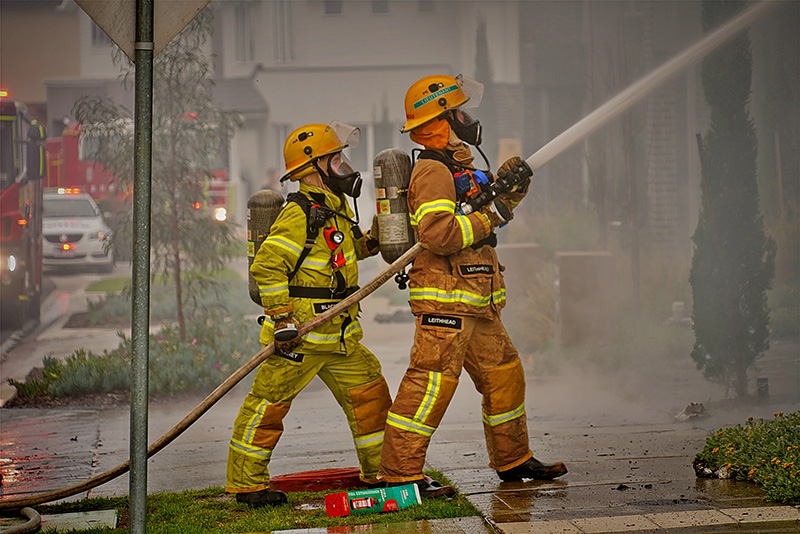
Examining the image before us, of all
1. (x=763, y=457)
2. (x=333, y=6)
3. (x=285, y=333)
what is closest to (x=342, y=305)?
(x=285, y=333)

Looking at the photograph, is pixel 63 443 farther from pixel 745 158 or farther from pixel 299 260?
pixel 745 158

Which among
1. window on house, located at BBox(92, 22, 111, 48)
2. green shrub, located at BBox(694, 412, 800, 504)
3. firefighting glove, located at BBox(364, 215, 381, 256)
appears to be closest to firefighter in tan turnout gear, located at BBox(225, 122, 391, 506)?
firefighting glove, located at BBox(364, 215, 381, 256)

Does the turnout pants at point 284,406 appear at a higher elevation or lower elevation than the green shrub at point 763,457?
higher

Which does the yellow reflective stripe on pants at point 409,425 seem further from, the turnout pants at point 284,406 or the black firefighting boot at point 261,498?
the black firefighting boot at point 261,498

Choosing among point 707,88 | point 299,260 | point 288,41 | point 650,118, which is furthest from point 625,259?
point 299,260

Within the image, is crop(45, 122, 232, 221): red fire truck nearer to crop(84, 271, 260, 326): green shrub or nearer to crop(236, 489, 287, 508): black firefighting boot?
crop(84, 271, 260, 326): green shrub

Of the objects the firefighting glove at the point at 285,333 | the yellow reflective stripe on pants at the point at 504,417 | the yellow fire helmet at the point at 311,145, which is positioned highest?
the yellow fire helmet at the point at 311,145

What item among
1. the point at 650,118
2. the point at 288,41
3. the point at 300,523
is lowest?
the point at 300,523

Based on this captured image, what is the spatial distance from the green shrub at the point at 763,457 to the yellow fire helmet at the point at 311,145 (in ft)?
8.41

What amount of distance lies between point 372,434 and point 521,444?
80cm

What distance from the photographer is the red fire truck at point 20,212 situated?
8.52 metres

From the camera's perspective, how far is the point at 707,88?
26.1 ft

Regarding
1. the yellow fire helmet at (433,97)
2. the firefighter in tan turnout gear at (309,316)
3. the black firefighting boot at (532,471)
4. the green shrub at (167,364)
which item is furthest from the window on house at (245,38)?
the black firefighting boot at (532,471)

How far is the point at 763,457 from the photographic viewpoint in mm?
4809
